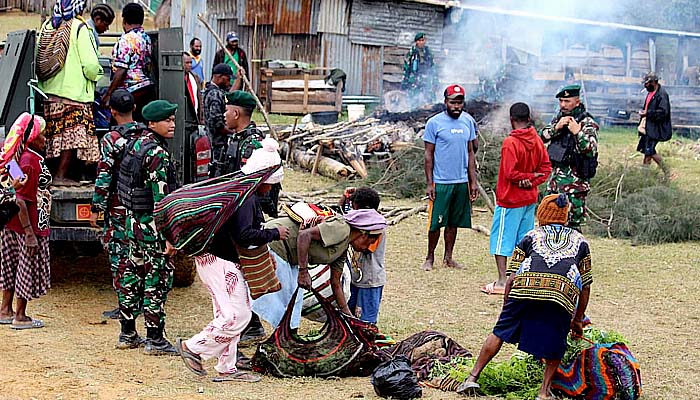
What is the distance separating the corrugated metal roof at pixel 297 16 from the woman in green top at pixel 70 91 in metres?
17.6

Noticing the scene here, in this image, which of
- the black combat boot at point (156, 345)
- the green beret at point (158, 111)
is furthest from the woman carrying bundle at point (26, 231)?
the black combat boot at point (156, 345)

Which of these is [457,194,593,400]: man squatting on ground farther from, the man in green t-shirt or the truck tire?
the truck tire

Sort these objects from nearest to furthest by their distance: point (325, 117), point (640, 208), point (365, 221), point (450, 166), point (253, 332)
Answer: point (365, 221) → point (253, 332) → point (450, 166) → point (640, 208) → point (325, 117)

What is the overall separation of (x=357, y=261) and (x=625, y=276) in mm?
4002

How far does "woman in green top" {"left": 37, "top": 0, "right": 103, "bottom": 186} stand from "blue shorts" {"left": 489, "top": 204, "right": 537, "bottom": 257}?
3.61 metres

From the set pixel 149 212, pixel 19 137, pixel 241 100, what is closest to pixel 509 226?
pixel 241 100

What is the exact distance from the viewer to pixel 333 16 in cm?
2511

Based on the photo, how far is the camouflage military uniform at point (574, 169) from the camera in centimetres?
848

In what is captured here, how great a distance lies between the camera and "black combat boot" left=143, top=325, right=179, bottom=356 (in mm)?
6375

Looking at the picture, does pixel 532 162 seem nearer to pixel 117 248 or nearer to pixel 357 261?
pixel 357 261

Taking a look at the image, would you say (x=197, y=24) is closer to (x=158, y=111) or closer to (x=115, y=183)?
(x=115, y=183)

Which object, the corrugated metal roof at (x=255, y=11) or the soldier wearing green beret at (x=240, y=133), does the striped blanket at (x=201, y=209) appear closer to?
the soldier wearing green beret at (x=240, y=133)

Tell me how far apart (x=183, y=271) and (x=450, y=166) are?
2.81m

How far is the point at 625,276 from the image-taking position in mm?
9539
